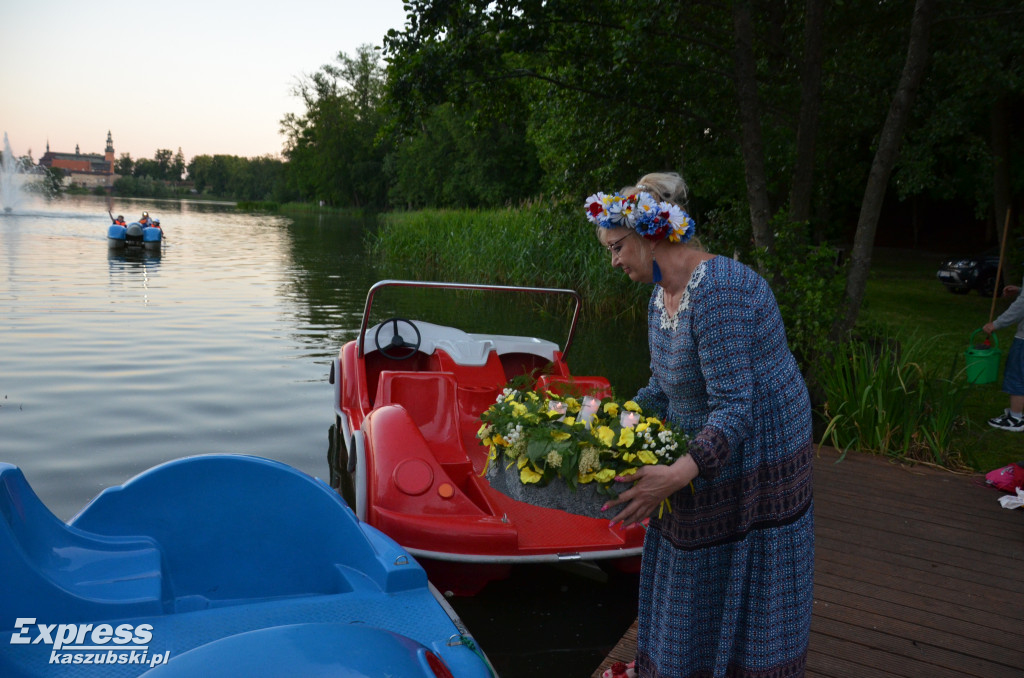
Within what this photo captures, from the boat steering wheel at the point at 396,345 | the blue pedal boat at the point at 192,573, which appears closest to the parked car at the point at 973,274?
the boat steering wheel at the point at 396,345

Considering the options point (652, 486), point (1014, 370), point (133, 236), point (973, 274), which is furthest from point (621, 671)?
point (133, 236)

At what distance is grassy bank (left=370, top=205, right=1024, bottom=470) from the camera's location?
7723 millimetres

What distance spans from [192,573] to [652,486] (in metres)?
1.69

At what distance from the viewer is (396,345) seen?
19.9 ft

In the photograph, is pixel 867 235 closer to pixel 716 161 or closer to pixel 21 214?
pixel 716 161

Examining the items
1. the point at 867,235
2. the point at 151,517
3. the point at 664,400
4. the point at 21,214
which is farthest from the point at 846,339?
the point at 21,214

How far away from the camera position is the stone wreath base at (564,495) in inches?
79.1

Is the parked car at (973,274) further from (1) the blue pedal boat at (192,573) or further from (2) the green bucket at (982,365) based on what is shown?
(1) the blue pedal boat at (192,573)

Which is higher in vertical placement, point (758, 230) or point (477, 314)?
point (758, 230)

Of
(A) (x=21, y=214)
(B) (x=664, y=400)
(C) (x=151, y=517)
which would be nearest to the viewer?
(B) (x=664, y=400)

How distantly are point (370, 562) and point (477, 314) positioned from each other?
1102 cm

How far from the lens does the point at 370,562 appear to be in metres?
2.77

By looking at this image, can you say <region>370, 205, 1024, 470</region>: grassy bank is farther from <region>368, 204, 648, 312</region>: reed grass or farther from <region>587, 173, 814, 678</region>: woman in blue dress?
<region>587, 173, 814, 678</region>: woman in blue dress

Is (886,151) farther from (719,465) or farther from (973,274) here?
(973,274)
